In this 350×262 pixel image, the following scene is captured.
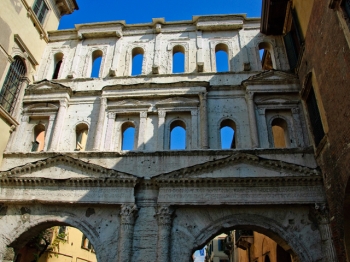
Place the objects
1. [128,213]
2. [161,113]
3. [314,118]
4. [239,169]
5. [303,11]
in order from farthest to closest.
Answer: [161,113], [303,11], [314,118], [239,169], [128,213]

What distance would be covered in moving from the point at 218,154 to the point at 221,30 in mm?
6463

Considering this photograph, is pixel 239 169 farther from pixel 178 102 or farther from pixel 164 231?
pixel 178 102

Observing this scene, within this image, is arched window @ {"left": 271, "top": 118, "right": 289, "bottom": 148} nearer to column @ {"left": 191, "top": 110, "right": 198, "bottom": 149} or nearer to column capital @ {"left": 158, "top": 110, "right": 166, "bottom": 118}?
column @ {"left": 191, "top": 110, "right": 198, "bottom": 149}

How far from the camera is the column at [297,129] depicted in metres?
11.3

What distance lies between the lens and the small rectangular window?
14.9 meters

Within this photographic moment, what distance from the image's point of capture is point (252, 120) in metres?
11.6

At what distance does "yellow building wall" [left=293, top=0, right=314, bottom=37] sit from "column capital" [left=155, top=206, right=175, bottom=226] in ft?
24.8

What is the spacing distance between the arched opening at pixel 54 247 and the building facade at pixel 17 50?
4184mm

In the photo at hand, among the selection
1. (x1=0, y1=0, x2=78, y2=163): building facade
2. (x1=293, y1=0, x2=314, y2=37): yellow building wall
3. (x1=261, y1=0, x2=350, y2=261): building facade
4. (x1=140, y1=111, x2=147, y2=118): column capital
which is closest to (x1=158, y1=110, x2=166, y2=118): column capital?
(x1=140, y1=111, x2=147, y2=118): column capital

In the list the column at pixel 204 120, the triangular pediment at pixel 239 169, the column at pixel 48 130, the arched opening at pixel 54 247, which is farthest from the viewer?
the arched opening at pixel 54 247

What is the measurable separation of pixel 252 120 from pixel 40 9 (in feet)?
36.3

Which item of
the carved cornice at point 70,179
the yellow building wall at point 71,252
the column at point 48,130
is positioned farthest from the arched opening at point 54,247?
the column at point 48,130

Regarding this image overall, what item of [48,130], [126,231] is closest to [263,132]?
[126,231]

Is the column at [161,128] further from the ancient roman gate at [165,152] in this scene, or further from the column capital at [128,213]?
the column capital at [128,213]
